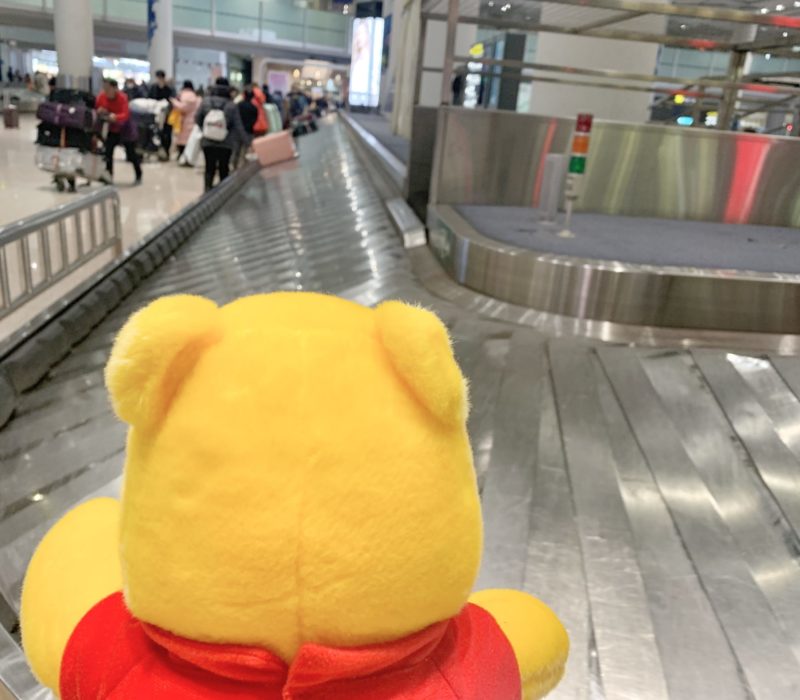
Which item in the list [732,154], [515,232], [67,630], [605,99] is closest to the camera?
[67,630]

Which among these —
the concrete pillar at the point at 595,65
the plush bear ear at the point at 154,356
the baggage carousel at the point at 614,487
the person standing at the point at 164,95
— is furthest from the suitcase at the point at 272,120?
the plush bear ear at the point at 154,356

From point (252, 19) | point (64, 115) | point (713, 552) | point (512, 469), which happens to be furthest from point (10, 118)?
point (713, 552)

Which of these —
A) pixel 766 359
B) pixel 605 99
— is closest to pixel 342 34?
pixel 605 99

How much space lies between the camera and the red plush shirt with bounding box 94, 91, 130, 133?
28.6ft

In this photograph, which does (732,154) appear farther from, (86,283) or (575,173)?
(86,283)

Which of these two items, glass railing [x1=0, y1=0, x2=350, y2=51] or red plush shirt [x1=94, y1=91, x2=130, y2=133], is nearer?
red plush shirt [x1=94, y1=91, x2=130, y2=133]

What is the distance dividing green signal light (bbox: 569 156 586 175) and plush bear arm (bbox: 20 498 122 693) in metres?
3.05

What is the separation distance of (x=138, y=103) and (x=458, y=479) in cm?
1398

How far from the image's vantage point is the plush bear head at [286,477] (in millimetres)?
566

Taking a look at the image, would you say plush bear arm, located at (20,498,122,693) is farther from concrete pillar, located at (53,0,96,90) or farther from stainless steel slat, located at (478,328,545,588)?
concrete pillar, located at (53,0,96,90)

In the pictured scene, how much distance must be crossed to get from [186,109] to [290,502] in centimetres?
1266

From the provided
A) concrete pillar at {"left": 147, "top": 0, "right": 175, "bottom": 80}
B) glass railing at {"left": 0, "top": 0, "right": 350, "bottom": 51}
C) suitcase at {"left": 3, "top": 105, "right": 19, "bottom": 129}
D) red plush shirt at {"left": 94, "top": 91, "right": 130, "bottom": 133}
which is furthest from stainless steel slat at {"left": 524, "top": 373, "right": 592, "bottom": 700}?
glass railing at {"left": 0, "top": 0, "right": 350, "bottom": 51}

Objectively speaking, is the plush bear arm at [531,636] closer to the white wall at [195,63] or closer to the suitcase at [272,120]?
the suitcase at [272,120]

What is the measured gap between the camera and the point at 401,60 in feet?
39.7
